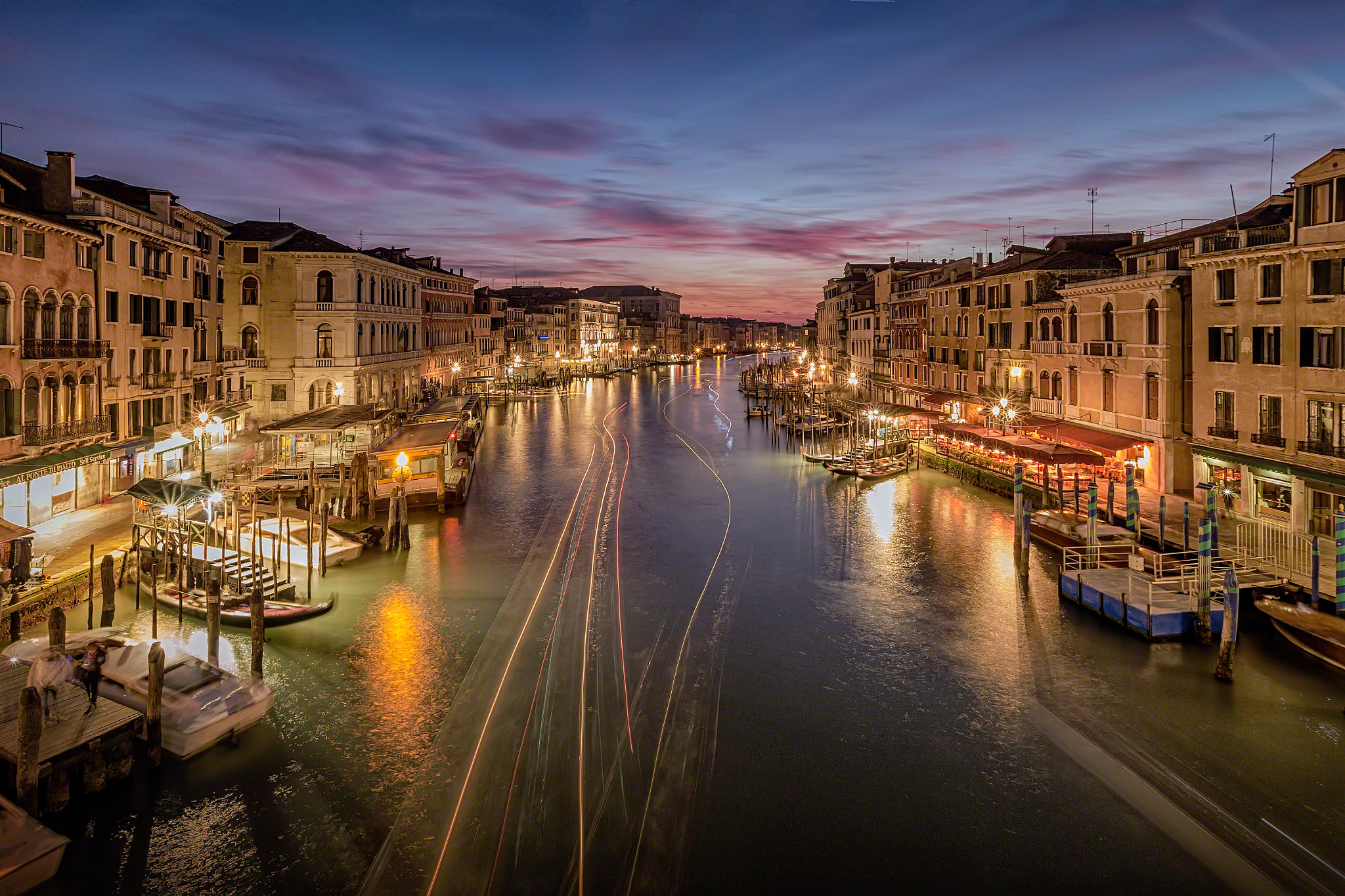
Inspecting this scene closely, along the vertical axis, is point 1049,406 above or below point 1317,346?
below

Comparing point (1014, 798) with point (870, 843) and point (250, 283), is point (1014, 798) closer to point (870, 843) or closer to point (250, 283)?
point (870, 843)

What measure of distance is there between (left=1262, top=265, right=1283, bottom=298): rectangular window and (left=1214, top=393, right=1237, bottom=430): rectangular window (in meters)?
3.13

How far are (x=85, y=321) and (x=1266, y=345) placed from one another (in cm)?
3549

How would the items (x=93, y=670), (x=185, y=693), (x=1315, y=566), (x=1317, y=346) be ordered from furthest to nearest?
(x=1317, y=346) → (x=1315, y=566) → (x=185, y=693) → (x=93, y=670)

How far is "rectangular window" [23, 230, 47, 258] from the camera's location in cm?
2225

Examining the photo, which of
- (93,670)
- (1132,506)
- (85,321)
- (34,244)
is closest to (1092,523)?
(1132,506)

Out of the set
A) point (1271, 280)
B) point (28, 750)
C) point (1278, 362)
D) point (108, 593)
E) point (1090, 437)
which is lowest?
point (28, 750)

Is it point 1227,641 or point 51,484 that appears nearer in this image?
point 1227,641

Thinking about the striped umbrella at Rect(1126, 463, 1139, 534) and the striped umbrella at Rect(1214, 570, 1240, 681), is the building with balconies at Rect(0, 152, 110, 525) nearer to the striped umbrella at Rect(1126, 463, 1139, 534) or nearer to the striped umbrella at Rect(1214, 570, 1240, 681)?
the striped umbrella at Rect(1214, 570, 1240, 681)

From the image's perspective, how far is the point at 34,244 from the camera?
22.6 m

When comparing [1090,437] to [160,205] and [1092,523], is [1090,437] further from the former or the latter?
[160,205]

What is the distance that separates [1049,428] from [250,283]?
41483mm

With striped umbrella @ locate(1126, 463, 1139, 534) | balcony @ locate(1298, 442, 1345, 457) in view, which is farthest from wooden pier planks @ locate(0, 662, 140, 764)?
balcony @ locate(1298, 442, 1345, 457)

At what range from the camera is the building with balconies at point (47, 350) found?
21516mm
